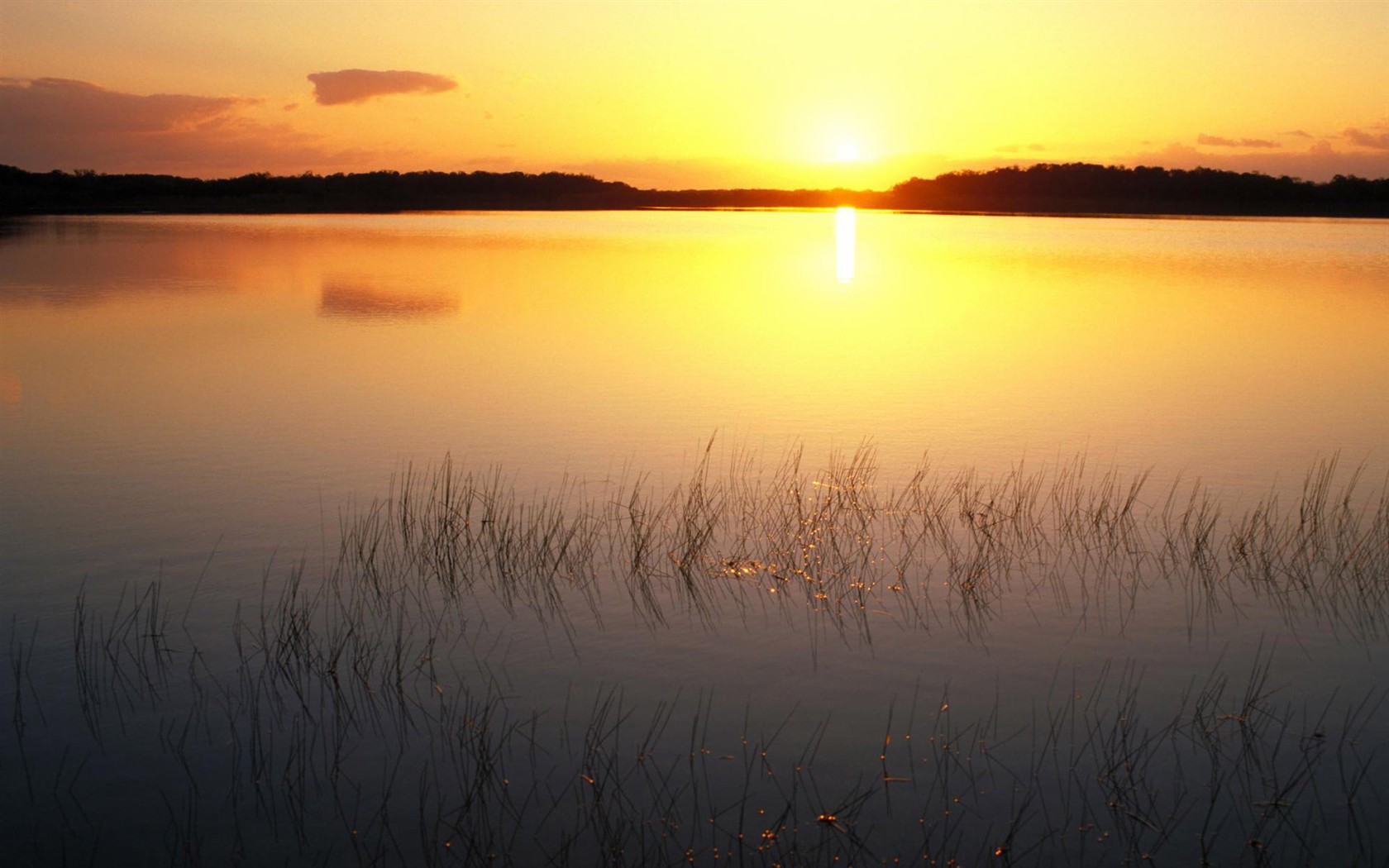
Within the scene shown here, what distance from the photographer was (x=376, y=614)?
6.05m

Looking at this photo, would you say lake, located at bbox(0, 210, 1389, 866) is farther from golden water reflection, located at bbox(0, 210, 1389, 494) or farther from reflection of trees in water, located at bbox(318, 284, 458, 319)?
reflection of trees in water, located at bbox(318, 284, 458, 319)

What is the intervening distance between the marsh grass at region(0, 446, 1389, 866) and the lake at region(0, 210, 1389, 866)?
0.07 ft

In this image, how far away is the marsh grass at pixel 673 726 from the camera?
4.04 metres

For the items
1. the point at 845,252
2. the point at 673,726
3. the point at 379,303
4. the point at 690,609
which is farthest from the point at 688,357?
the point at 845,252

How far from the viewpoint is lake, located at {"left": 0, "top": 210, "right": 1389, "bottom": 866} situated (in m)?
4.18

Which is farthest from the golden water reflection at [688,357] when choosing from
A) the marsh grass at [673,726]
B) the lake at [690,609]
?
the marsh grass at [673,726]

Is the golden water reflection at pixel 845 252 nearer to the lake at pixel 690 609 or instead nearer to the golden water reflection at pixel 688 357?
the golden water reflection at pixel 688 357

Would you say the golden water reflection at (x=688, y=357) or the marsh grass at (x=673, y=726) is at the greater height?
the golden water reflection at (x=688, y=357)

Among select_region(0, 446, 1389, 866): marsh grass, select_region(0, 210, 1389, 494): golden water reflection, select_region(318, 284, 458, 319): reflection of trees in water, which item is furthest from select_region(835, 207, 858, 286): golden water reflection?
select_region(0, 446, 1389, 866): marsh grass

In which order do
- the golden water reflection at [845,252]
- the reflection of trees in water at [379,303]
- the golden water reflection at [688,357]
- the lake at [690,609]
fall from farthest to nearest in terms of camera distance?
1. the golden water reflection at [845,252]
2. the reflection of trees in water at [379,303]
3. the golden water reflection at [688,357]
4. the lake at [690,609]

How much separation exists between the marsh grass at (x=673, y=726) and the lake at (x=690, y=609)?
0.8 inches

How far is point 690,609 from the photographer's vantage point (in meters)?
6.22

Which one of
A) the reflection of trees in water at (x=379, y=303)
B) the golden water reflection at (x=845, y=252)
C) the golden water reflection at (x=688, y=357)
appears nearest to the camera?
the golden water reflection at (x=688, y=357)

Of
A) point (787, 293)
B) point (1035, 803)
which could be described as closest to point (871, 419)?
point (1035, 803)
